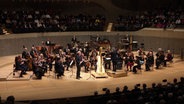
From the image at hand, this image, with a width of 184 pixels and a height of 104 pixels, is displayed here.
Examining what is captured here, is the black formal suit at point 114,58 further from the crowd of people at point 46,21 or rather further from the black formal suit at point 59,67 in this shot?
the crowd of people at point 46,21

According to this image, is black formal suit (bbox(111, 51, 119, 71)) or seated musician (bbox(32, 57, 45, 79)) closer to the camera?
seated musician (bbox(32, 57, 45, 79))

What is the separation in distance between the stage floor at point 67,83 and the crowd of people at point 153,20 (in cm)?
651

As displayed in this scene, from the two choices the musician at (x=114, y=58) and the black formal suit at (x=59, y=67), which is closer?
the black formal suit at (x=59, y=67)

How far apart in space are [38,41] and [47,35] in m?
0.89

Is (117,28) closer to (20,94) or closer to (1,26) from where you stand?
(1,26)

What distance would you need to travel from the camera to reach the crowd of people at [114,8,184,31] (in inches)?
1045

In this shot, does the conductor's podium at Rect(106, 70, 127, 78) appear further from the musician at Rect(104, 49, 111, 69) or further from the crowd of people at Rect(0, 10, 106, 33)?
the crowd of people at Rect(0, 10, 106, 33)

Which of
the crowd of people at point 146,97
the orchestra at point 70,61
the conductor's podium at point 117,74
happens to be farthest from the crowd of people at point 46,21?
the crowd of people at point 146,97

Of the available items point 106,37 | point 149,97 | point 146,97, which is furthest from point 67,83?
point 106,37

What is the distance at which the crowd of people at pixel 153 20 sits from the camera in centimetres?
2653

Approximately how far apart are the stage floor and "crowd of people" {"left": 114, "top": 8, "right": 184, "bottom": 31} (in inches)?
256

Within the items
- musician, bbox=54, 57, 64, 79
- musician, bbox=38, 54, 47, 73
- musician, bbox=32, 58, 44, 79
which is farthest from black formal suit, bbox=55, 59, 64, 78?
musician, bbox=38, 54, 47, 73

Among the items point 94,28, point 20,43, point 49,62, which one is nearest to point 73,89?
point 49,62

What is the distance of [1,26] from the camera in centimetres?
2472
